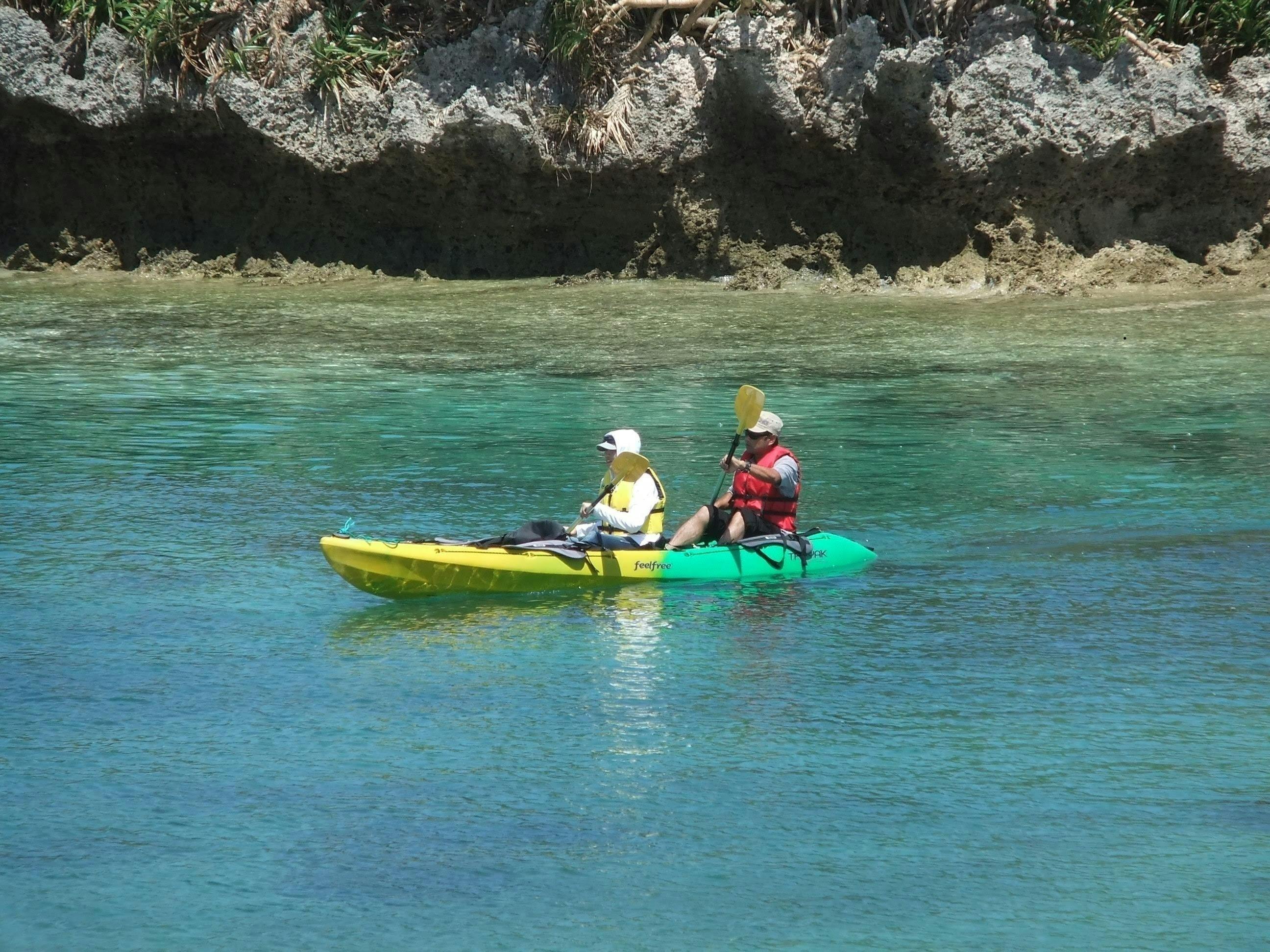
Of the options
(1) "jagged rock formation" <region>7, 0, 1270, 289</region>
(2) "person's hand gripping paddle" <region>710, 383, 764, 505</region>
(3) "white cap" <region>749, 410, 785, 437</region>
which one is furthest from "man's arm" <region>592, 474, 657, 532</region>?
(1) "jagged rock formation" <region>7, 0, 1270, 289</region>

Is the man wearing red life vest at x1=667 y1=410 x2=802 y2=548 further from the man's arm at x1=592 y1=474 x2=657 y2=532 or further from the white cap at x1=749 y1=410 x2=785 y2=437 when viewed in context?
the man's arm at x1=592 y1=474 x2=657 y2=532

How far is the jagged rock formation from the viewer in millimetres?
18406

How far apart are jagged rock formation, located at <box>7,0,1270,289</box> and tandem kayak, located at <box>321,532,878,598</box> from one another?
10405 mm

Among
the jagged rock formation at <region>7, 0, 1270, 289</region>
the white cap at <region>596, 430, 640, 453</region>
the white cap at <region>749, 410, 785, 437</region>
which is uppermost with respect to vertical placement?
the jagged rock formation at <region>7, 0, 1270, 289</region>

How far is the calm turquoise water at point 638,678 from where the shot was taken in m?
5.34

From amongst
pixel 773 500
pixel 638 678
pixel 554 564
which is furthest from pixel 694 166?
pixel 638 678

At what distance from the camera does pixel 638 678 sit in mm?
7445

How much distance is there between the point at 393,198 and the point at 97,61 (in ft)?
12.9

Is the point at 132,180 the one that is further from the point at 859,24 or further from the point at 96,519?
the point at 96,519

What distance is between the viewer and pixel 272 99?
19.8 metres

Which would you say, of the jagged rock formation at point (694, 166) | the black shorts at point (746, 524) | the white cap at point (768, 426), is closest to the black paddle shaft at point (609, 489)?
the black shorts at point (746, 524)

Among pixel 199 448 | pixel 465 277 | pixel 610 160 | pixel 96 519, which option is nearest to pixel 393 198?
pixel 465 277

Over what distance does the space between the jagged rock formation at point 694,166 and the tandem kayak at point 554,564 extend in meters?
10.4

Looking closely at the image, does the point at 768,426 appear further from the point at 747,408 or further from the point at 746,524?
the point at 746,524
